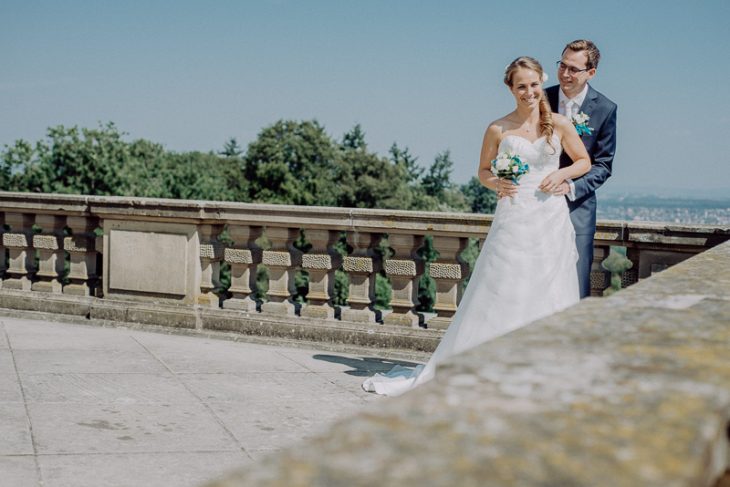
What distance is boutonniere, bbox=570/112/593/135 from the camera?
566 centimetres

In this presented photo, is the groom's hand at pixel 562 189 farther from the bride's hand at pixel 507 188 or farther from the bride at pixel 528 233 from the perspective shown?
the bride's hand at pixel 507 188

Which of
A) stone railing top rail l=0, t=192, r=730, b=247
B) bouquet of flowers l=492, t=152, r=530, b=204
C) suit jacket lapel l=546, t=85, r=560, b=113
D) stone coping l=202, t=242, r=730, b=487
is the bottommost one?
stone coping l=202, t=242, r=730, b=487

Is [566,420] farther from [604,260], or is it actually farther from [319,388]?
[604,260]

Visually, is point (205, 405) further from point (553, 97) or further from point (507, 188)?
point (553, 97)

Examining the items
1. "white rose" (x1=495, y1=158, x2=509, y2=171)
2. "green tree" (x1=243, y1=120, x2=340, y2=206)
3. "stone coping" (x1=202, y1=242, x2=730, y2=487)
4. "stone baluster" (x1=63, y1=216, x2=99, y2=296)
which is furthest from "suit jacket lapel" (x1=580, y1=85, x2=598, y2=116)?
"green tree" (x1=243, y1=120, x2=340, y2=206)

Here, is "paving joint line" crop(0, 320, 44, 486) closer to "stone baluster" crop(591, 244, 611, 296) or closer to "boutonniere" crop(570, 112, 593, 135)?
"boutonniere" crop(570, 112, 593, 135)

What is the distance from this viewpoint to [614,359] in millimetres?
1347

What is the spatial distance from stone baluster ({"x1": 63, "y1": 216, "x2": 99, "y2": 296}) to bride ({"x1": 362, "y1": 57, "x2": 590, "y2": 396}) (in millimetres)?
3652

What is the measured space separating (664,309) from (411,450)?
100 centimetres

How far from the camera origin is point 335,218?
7.36 m

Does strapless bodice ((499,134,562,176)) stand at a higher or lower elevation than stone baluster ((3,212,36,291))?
higher

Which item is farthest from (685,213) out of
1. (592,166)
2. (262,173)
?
(262,173)

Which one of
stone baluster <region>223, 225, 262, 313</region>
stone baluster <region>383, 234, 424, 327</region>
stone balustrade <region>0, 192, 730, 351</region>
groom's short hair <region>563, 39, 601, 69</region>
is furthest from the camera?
stone baluster <region>223, 225, 262, 313</region>

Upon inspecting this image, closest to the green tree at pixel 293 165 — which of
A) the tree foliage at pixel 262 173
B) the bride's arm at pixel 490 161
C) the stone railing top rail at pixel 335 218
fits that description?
the tree foliage at pixel 262 173
